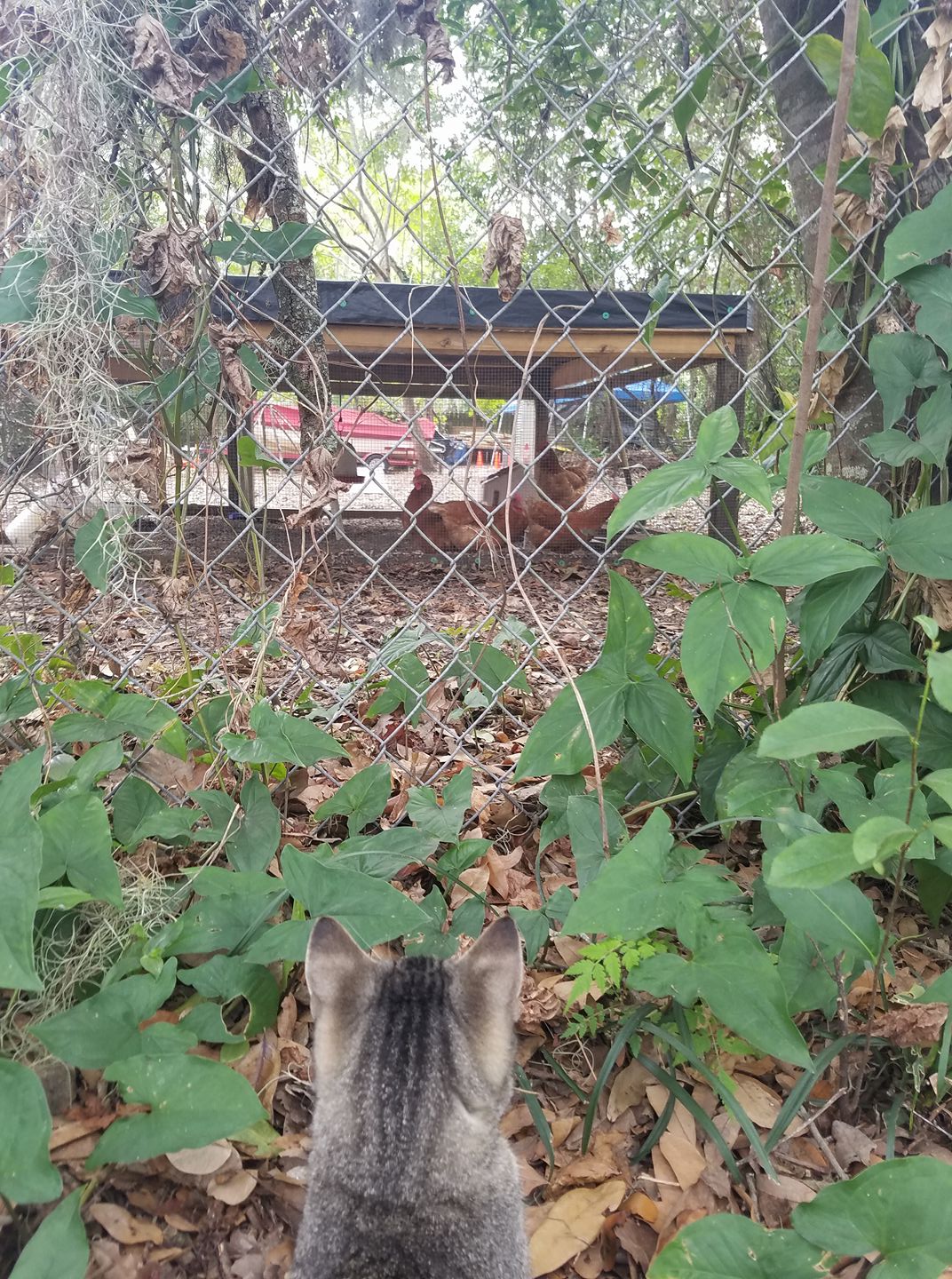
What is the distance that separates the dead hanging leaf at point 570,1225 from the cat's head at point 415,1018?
1.13 feet

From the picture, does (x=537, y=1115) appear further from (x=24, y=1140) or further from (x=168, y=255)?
(x=168, y=255)

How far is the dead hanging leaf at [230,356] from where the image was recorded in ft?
5.09

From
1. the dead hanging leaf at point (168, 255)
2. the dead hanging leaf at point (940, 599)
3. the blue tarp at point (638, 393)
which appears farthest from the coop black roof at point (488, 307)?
the dead hanging leaf at point (940, 599)

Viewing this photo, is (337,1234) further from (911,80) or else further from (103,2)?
(911,80)

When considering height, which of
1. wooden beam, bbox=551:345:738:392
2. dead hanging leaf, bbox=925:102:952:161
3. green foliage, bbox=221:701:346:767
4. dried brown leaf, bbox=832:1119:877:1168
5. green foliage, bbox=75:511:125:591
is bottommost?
dried brown leaf, bbox=832:1119:877:1168

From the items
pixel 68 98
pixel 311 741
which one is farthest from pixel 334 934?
pixel 68 98

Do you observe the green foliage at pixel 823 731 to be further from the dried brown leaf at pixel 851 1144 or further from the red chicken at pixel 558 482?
the red chicken at pixel 558 482

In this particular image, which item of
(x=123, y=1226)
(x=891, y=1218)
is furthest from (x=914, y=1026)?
(x=123, y=1226)

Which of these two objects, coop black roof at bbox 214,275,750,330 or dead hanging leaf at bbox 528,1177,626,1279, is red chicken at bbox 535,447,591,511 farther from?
dead hanging leaf at bbox 528,1177,626,1279

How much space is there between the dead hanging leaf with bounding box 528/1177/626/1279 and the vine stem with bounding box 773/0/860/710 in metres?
0.94

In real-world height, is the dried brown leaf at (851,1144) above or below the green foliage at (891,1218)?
below

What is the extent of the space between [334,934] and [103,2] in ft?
5.53

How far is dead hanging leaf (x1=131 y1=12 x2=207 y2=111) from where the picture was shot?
1365 mm

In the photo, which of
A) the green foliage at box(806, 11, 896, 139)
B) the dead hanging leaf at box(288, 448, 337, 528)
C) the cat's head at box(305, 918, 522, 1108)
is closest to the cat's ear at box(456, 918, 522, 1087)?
the cat's head at box(305, 918, 522, 1108)
